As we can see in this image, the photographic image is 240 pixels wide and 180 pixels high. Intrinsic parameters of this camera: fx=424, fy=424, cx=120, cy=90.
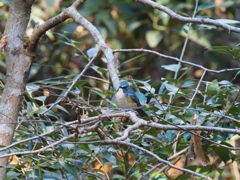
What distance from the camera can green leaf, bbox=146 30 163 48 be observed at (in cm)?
409

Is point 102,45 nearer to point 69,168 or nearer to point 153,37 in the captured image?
point 69,168

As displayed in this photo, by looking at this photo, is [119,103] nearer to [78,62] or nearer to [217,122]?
[217,122]

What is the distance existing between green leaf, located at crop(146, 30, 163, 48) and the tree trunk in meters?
2.42

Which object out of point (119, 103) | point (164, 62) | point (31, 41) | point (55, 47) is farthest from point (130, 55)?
point (31, 41)

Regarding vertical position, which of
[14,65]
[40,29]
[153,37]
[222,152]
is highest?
[40,29]

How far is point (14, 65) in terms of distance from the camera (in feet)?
5.63

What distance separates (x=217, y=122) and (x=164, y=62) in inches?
112

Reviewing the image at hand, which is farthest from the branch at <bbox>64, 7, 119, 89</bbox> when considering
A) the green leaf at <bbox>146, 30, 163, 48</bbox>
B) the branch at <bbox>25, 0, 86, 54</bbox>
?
the green leaf at <bbox>146, 30, 163, 48</bbox>

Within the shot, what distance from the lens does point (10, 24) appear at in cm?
176

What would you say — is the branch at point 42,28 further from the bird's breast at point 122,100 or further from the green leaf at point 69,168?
the green leaf at point 69,168

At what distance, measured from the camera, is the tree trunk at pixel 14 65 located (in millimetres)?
1649

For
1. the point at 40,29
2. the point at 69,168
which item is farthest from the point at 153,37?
the point at 69,168

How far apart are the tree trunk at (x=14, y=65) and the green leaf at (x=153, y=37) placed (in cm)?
242

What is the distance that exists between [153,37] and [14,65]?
2581 mm
